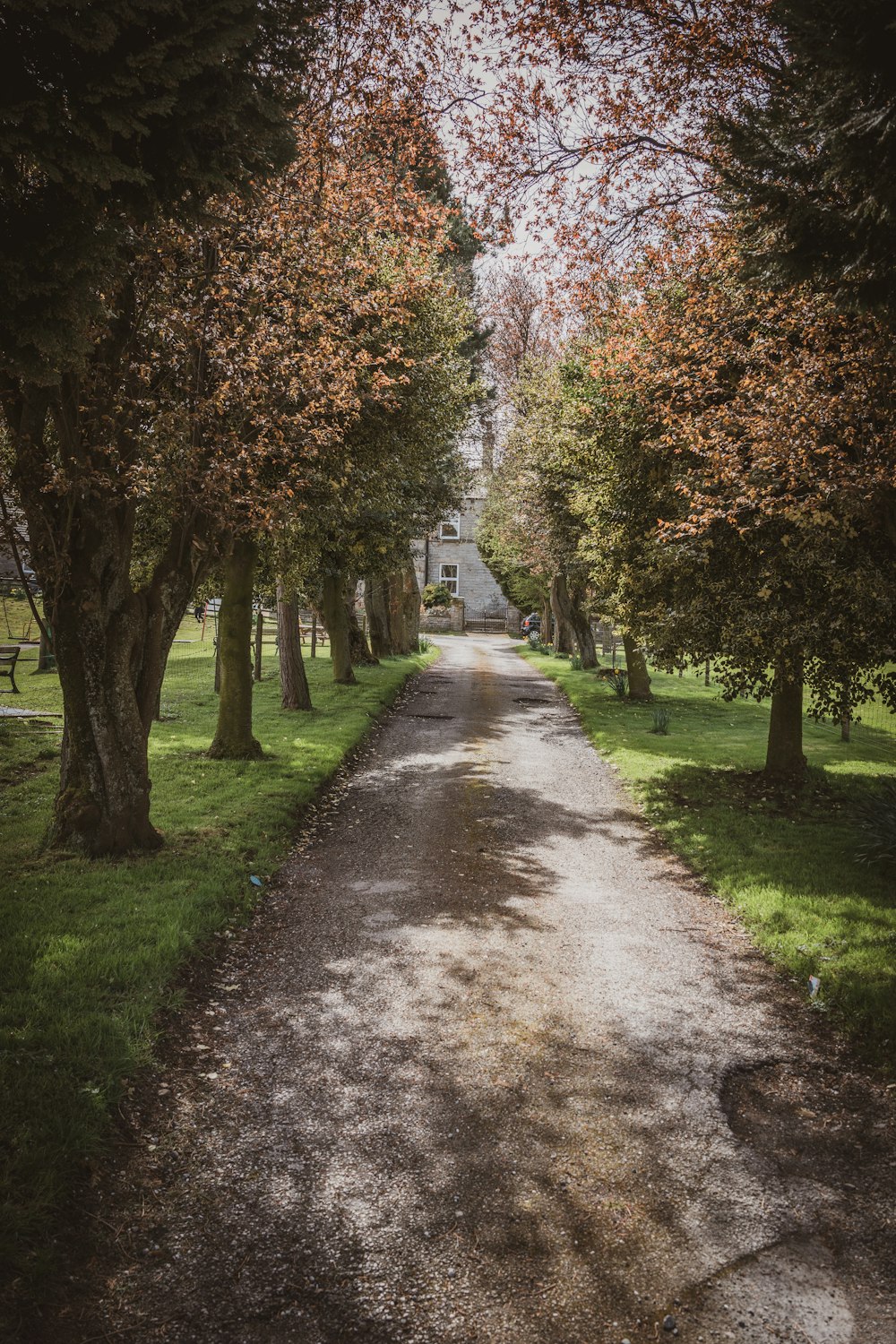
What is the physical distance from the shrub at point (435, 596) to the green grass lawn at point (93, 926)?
45169 millimetres

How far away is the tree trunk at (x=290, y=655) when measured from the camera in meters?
16.6

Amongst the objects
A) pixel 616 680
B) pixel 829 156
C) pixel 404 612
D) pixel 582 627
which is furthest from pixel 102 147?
pixel 404 612

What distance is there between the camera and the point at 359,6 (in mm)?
8398

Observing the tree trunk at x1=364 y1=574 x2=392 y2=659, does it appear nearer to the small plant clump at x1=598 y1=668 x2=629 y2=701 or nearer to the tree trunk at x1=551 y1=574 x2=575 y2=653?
the tree trunk at x1=551 y1=574 x2=575 y2=653

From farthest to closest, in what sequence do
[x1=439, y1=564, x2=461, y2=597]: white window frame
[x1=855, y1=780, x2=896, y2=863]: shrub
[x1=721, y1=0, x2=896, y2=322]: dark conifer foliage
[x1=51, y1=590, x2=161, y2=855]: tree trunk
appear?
[x1=439, y1=564, x2=461, y2=597]: white window frame < [x1=855, y1=780, x2=896, y2=863]: shrub < [x1=51, y1=590, x2=161, y2=855]: tree trunk < [x1=721, y1=0, x2=896, y2=322]: dark conifer foliage

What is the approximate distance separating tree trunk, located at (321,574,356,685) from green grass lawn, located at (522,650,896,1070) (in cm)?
685

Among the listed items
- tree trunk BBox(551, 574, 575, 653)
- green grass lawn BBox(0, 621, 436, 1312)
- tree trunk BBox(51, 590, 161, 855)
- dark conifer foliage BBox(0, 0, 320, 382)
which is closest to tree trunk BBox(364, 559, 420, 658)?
tree trunk BBox(551, 574, 575, 653)

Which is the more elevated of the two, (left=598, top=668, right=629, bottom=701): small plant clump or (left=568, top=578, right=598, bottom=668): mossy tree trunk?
(left=568, top=578, right=598, bottom=668): mossy tree trunk

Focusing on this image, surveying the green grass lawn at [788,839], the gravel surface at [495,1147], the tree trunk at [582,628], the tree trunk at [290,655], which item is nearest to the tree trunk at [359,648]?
the tree trunk at [582,628]

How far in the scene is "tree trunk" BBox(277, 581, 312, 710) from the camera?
16.6 metres

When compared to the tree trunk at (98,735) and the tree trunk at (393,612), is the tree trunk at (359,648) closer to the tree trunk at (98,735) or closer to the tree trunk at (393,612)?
the tree trunk at (393,612)

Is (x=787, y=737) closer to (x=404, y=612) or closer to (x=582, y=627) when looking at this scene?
(x=582, y=627)

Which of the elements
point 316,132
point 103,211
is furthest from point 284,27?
point 316,132

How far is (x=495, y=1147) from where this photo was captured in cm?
412
